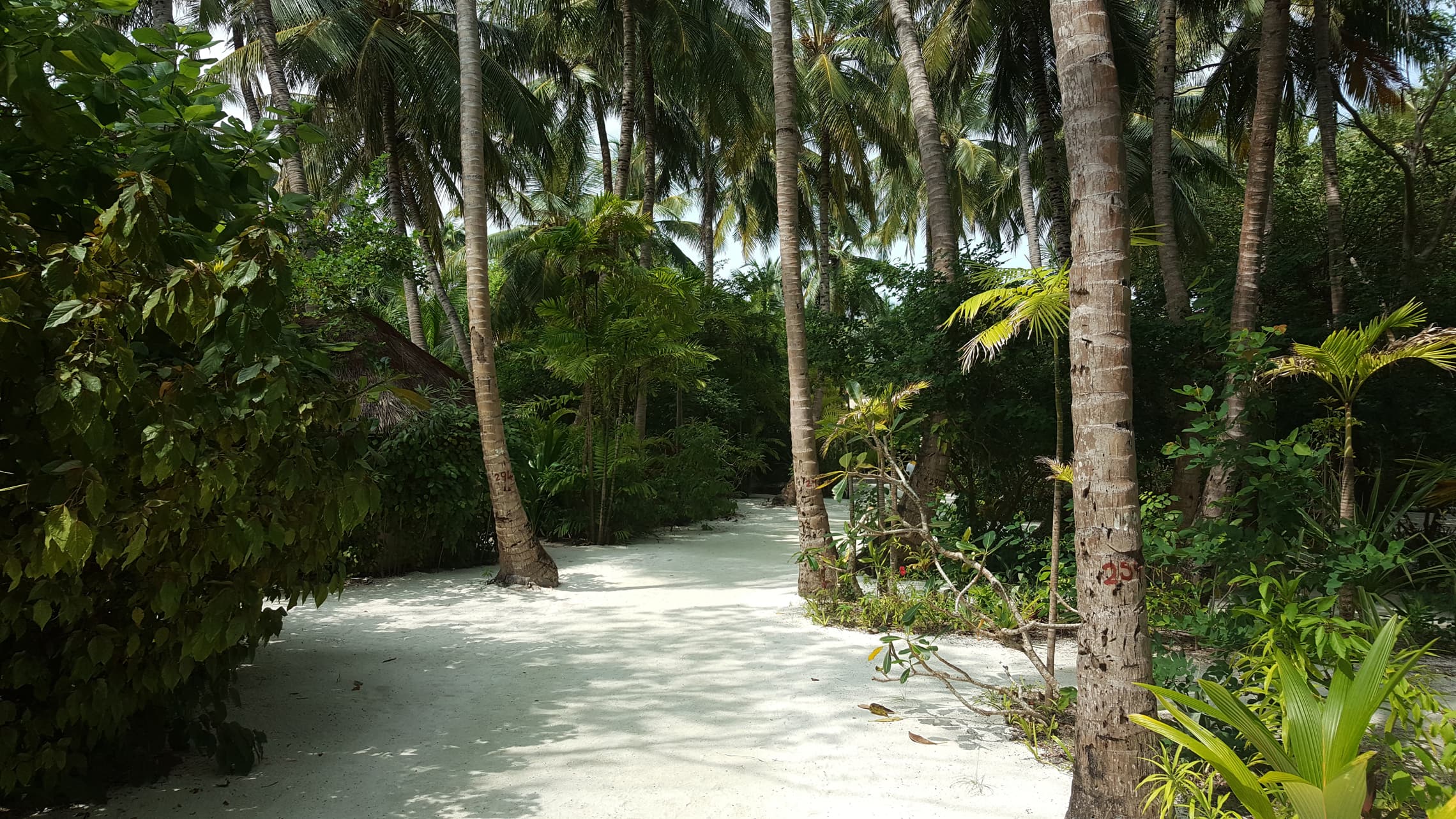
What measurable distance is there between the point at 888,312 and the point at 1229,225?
11.7m

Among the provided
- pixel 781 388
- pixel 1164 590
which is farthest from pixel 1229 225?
pixel 1164 590

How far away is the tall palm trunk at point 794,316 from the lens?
6891mm

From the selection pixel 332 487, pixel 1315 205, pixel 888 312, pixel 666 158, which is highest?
pixel 666 158

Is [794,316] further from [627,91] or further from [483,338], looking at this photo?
[627,91]

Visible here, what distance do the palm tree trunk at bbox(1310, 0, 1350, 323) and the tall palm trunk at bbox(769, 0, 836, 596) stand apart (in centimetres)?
496

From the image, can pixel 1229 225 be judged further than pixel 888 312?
Yes

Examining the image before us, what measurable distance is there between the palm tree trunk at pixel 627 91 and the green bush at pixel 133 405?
33.9 feet

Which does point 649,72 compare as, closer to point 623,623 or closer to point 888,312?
point 888,312

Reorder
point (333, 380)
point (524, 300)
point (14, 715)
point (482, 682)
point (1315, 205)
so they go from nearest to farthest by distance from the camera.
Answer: point (14, 715), point (333, 380), point (482, 682), point (1315, 205), point (524, 300)

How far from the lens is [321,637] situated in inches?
221

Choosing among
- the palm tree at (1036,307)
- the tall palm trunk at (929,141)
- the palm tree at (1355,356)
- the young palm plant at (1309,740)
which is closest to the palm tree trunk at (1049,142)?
the tall palm trunk at (929,141)

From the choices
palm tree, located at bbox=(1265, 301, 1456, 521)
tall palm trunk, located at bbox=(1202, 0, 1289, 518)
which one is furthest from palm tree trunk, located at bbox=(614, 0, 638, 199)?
palm tree, located at bbox=(1265, 301, 1456, 521)

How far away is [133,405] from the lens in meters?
2.28

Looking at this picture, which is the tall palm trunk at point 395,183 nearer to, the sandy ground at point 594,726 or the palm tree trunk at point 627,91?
the palm tree trunk at point 627,91
